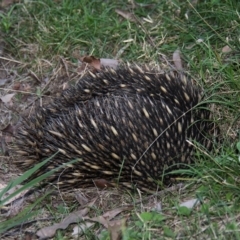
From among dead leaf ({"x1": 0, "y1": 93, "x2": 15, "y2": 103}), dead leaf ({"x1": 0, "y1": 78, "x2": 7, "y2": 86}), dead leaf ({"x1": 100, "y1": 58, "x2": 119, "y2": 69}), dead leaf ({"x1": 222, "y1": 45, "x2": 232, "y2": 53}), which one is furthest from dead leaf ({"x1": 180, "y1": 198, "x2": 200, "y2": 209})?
dead leaf ({"x1": 0, "y1": 78, "x2": 7, "y2": 86})

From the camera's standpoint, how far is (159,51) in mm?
4496

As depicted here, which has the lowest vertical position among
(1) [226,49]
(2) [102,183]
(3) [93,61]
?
(2) [102,183]

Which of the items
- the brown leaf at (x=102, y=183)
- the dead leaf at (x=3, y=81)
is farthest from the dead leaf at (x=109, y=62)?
the brown leaf at (x=102, y=183)

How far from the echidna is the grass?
0.46 feet

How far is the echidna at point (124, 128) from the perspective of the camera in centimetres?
362

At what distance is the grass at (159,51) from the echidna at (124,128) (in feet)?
0.46

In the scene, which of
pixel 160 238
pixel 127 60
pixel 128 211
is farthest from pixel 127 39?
pixel 160 238

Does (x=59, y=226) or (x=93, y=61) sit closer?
(x=59, y=226)

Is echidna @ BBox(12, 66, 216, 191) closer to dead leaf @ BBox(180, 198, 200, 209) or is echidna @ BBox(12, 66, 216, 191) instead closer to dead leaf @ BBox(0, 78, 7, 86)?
dead leaf @ BBox(180, 198, 200, 209)

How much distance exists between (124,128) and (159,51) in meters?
1.02

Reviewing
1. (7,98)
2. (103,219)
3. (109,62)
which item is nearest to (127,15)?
(109,62)

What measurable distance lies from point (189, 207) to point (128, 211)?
380mm

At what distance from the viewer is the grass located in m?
3.10

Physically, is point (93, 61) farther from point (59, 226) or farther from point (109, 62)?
point (59, 226)
